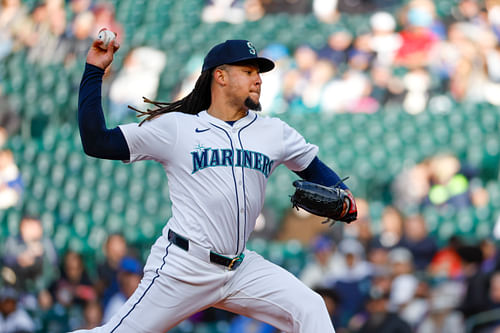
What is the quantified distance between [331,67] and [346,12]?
5.20 ft

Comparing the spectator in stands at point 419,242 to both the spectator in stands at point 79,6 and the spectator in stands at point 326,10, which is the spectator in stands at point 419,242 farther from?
the spectator in stands at point 79,6

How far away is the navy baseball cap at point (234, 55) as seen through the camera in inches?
134

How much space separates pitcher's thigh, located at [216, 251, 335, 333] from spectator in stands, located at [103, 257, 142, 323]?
314cm

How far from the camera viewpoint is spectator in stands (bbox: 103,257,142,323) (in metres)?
6.44

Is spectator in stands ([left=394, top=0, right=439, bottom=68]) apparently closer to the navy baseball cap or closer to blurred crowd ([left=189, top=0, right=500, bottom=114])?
blurred crowd ([left=189, top=0, right=500, bottom=114])

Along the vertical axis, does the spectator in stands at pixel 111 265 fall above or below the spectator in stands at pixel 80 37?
below

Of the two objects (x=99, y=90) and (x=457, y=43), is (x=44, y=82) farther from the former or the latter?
(x=99, y=90)

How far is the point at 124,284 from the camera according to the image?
6523mm

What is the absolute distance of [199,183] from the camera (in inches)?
130

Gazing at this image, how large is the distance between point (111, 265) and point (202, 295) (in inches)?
165

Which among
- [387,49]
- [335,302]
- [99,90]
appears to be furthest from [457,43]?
[99,90]

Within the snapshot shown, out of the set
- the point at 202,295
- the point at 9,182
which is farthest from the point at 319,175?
the point at 9,182

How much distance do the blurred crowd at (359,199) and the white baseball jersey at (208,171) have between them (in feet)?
9.23

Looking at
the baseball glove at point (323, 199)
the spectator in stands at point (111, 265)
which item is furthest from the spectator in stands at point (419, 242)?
the baseball glove at point (323, 199)
